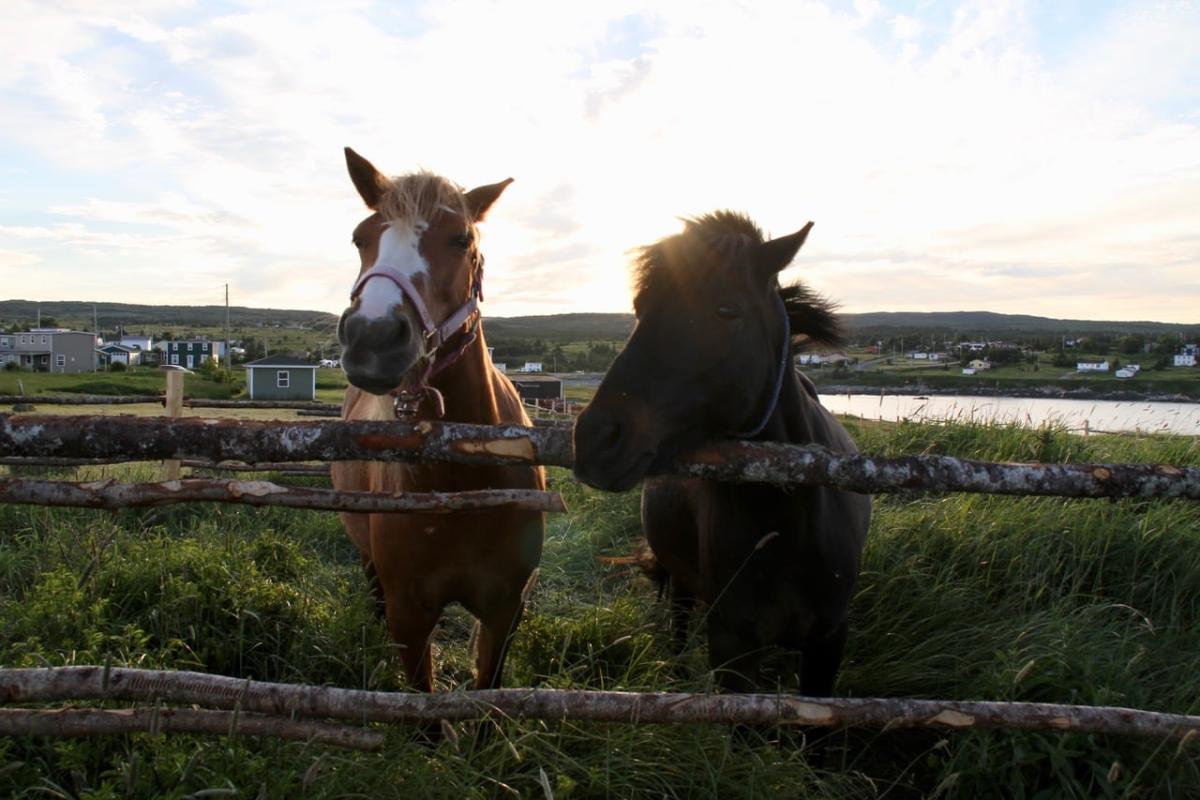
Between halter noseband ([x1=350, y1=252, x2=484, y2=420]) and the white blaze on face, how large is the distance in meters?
0.03

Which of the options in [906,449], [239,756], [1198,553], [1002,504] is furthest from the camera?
[906,449]

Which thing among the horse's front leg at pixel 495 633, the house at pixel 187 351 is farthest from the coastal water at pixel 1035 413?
the house at pixel 187 351

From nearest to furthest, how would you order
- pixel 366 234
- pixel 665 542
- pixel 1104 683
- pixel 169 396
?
1. pixel 366 234
2. pixel 1104 683
3. pixel 665 542
4. pixel 169 396

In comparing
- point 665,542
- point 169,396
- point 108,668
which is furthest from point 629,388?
point 169,396

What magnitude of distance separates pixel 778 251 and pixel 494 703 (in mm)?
1910

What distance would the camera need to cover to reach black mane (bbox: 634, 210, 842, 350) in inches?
105

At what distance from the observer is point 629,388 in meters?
2.41

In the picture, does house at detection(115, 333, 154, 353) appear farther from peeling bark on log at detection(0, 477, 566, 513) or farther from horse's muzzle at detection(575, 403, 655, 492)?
horse's muzzle at detection(575, 403, 655, 492)

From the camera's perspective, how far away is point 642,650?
3629 millimetres

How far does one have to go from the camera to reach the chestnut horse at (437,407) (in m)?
2.79

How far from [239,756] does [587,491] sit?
7049 millimetres

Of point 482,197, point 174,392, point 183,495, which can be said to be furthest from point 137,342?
point 183,495

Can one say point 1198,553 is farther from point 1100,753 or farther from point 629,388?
point 629,388

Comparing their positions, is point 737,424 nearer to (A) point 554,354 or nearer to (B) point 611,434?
(B) point 611,434
